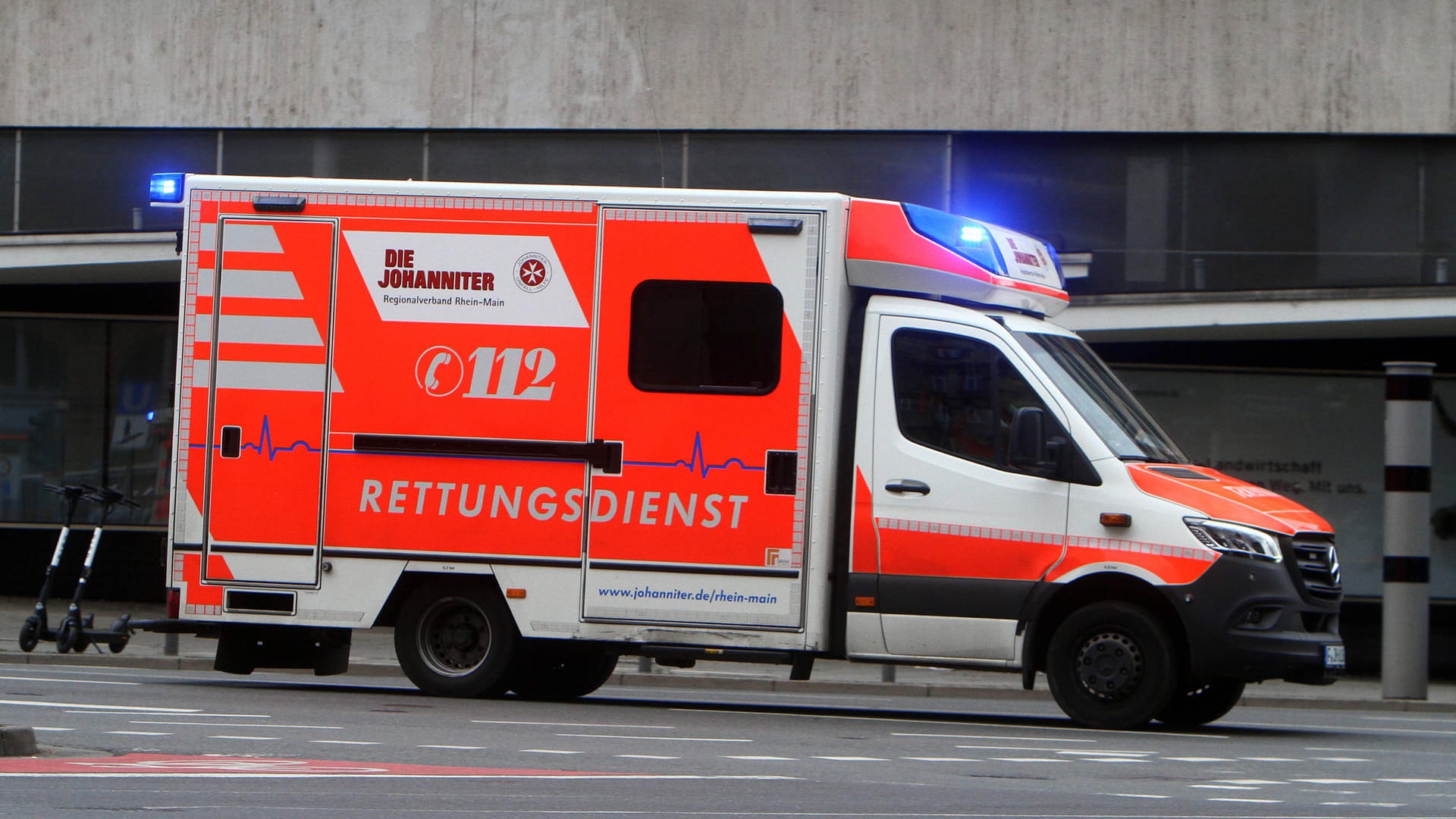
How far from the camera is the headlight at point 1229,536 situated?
1088 cm

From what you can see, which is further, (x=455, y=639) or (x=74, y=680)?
(x=74, y=680)

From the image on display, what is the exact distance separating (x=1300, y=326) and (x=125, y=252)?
12.0m

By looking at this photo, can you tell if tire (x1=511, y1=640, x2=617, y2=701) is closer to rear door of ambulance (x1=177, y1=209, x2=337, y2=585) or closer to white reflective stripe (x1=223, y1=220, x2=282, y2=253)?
rear door of ambulance (x1=177, y1=209, x2=337, y2=585)

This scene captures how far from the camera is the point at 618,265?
11.7 meters

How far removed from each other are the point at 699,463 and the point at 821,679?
244 inches

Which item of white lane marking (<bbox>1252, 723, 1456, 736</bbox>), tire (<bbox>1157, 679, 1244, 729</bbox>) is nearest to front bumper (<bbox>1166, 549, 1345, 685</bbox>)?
tire (<bbox>1157, 679, 1244, 729</bbox>)

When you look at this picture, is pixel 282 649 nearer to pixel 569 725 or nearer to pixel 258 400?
pixel 258 400

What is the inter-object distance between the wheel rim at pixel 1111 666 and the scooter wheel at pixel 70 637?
8.99 metres

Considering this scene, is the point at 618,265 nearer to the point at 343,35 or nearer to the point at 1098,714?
the point at 1098,714

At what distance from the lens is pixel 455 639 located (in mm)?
12156

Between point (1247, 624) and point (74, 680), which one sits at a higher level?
point (1247, 624)

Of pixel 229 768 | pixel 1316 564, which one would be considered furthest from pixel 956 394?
pixel 229 768

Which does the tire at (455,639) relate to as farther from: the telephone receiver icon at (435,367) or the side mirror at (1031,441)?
the side mirror at (1031,441)

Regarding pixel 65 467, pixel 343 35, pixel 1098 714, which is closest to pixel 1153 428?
pixel 1098 714
